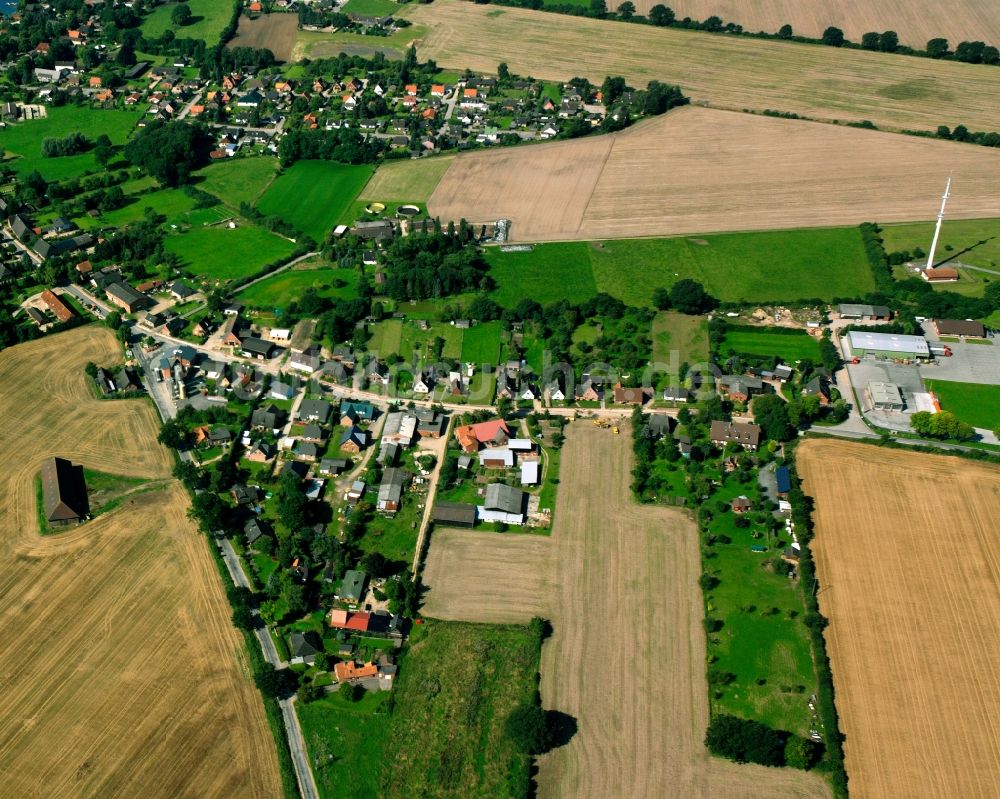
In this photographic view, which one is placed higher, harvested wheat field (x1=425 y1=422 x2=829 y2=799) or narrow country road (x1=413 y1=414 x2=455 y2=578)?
narrow country road (x1=413 y1=414 x2=455 y2=578)

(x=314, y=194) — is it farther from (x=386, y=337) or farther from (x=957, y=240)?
(x=957, y=240)

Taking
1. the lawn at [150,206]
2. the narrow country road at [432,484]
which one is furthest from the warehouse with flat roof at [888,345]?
the lawn at [150,206]

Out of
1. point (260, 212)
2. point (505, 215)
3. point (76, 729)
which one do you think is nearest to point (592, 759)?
point (76, 729)

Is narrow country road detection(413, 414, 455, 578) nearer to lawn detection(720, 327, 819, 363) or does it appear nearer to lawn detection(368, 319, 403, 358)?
lawn detection(368, 319, 403, 358)

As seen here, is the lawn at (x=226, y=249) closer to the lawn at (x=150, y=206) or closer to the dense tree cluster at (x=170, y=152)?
the lawn at (x=150, y=206)

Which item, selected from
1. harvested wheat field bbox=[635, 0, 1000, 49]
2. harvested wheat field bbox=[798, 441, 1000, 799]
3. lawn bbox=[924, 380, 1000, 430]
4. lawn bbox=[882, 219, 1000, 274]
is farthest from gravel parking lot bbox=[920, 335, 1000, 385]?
harvested wheat field bbox=[635, 0, 1000, 49]
